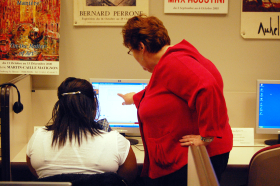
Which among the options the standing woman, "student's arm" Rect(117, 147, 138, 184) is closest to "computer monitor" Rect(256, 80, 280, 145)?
the standing woman

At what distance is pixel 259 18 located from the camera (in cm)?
197

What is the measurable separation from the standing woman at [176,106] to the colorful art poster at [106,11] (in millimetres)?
675

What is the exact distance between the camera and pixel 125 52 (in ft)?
6.58

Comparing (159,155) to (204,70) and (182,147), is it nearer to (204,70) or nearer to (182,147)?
(182,147)

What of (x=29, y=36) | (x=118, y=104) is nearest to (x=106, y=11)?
(x=29, y=36)

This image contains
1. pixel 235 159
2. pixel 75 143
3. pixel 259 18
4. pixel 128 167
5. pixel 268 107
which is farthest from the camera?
pixel 259 18

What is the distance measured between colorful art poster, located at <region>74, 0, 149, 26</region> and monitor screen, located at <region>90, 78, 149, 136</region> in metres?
0.46

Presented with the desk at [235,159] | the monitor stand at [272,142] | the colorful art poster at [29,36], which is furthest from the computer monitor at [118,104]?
the monitor stand at [272,142]

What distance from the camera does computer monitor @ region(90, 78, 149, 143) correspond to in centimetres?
185

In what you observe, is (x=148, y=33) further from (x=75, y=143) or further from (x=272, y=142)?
(x=272, y=142)

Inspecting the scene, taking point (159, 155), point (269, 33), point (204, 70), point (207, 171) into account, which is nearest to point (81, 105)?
point (159, 155)

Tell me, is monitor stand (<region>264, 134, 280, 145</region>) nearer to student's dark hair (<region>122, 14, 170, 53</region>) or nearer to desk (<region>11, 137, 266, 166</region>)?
desk (<region>11, 137, 266, 166</region>)

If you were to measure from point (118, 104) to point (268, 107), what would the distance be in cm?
102

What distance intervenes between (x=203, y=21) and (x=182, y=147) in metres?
1.14
